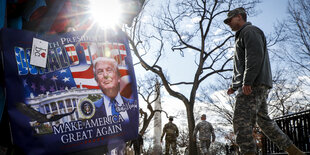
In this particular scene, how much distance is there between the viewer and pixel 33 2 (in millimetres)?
2053

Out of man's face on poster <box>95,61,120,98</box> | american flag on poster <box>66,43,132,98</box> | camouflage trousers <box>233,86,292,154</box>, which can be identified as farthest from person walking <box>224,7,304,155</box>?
man's face on poster <box>95,61,120,98</box>

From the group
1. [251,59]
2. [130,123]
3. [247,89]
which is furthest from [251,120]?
[130,123]

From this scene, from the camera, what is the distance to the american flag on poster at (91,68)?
1.98 m

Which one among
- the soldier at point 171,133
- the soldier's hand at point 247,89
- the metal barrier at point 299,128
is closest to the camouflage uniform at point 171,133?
the soldier at point 171,133

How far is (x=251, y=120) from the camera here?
9.86ft

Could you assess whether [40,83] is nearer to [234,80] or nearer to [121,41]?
[121,41]

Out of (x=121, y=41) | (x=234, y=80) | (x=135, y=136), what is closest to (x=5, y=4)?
(x=121, y=41)

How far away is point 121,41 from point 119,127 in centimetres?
72

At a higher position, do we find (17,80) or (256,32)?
(256,32)

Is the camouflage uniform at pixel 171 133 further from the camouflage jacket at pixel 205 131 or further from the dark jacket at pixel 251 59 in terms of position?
the dark jacket at pixel 251 59

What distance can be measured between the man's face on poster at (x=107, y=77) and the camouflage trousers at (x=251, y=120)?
1.57 metres

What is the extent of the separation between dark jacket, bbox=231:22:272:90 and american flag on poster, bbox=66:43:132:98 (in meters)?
1.52

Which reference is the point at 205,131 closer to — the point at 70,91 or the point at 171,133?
the point at 171,133

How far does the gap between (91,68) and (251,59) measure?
1.96 m
